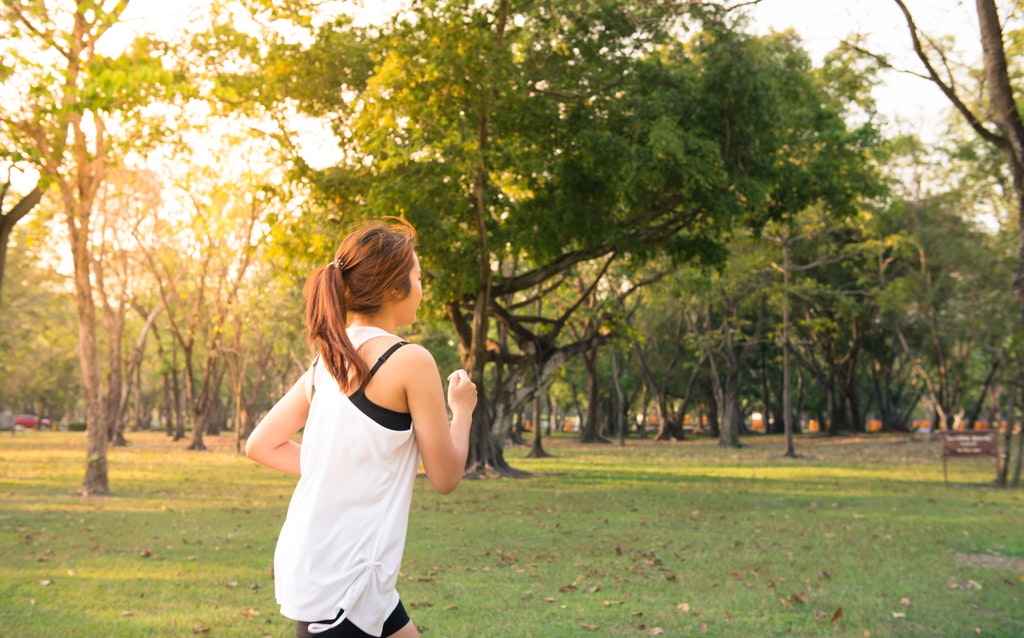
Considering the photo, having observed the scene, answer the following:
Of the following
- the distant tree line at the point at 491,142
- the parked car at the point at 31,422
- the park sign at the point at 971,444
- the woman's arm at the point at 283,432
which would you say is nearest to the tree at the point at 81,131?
the distant tree line at the point at 491,142

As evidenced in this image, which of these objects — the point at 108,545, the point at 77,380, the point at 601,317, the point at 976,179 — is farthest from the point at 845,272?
the point at 77,380

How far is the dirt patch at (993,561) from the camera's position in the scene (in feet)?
34.4

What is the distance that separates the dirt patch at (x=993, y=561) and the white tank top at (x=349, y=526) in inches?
383

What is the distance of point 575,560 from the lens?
10773 millimetres

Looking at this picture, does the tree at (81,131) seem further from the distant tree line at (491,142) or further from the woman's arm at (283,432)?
the woman's arm at (283,432)

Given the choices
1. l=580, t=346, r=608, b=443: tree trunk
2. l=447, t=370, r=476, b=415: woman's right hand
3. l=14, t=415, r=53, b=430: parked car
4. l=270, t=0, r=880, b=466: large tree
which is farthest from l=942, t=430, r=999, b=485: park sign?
l=14, t=415, r=53, b=430: parked car

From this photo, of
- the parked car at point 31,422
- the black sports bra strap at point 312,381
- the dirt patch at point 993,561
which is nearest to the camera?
the black sports bra strap at point 312,381

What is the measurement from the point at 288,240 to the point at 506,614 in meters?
14.4

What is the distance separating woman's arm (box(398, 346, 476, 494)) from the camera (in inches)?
100

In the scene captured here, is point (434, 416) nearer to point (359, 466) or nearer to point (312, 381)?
point (359, 466)

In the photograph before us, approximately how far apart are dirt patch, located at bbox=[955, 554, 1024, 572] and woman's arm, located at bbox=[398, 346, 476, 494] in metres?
9.58

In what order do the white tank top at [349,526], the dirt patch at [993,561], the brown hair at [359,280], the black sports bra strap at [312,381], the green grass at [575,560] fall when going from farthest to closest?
the dirt patch at [993,561] < the green grass at [575,560] < the black sports bra strap at [312,381] < the brown hair at [359,280] < the white tank top at [349,526]

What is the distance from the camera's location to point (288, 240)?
67.9 ft

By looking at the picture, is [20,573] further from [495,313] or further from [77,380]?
[77,380]
